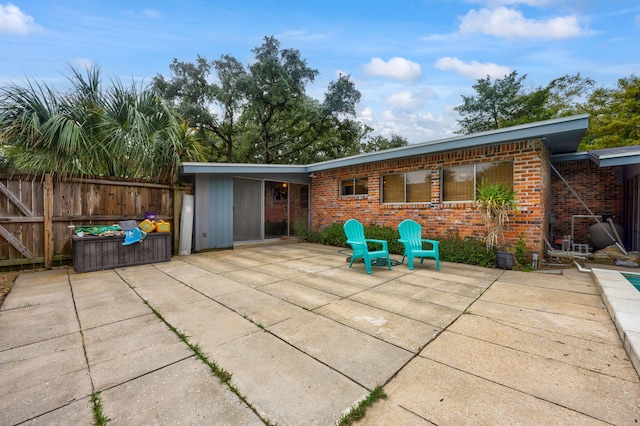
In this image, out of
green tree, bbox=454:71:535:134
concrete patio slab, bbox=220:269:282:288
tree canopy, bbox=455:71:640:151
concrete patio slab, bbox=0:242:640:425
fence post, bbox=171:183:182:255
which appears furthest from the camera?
green tree, bbox=454:71:535:134

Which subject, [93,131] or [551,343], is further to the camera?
[93,131]

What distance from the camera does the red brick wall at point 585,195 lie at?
275 inches

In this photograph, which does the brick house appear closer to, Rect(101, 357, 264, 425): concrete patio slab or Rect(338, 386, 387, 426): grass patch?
Rect(338, 386, 387, 426): grass patch

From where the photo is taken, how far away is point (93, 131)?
19.5 feet

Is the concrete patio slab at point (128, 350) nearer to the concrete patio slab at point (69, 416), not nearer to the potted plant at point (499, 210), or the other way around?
the concrete patio slab at point (69, 416)

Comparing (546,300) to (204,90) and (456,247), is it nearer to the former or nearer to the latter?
(456,247)

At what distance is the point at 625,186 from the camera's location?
6.78 m

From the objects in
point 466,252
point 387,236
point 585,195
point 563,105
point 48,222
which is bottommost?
point 466,252

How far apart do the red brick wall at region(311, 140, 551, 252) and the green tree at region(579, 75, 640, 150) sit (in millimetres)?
12302

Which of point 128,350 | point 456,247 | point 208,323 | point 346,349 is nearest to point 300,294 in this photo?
point 208,323

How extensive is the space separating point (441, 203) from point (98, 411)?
21.8ft

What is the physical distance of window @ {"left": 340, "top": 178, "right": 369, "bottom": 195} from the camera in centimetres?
813

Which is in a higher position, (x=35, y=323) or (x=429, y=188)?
(x=429, y=188)

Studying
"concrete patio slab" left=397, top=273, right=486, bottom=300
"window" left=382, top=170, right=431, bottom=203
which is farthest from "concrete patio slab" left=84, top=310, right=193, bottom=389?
"window" left=382, top=170, right=431, bottom=203
